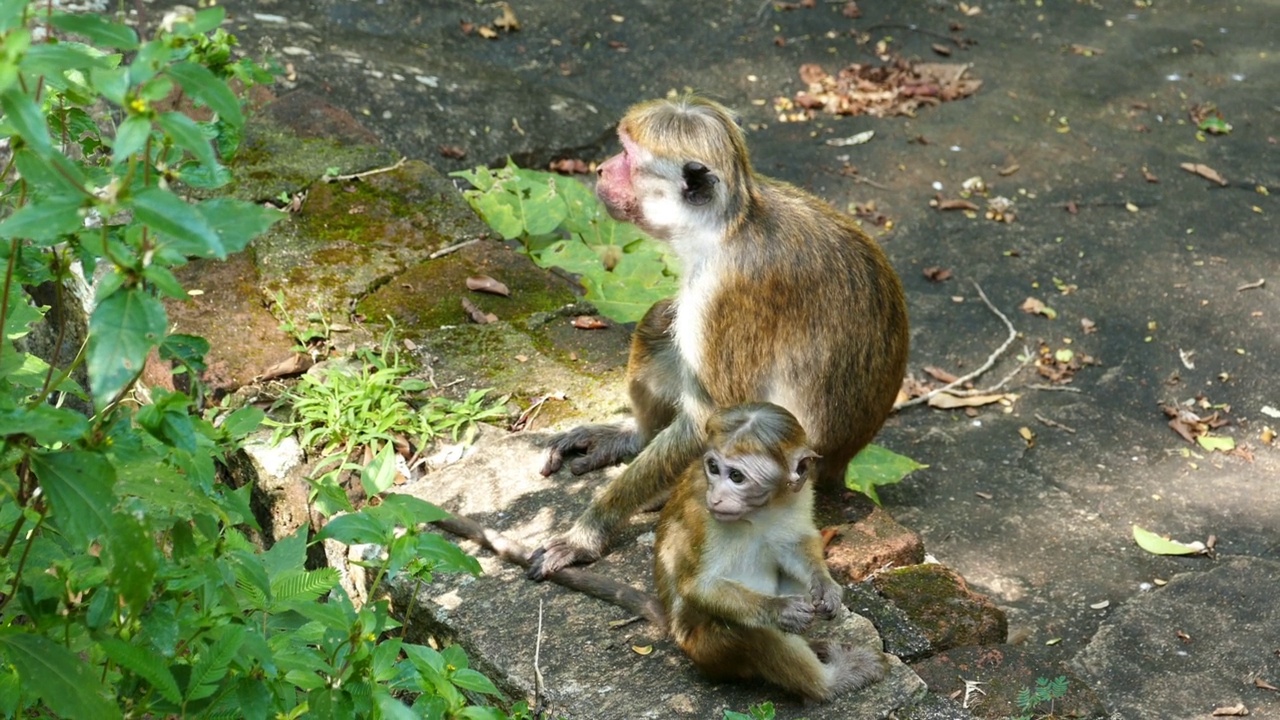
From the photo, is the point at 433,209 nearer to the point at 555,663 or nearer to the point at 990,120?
the point at 555,663

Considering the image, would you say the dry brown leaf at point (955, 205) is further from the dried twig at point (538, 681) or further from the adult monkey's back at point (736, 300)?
the dried twig at point (538, 681)

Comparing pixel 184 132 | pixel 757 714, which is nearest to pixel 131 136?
pixel 184 132

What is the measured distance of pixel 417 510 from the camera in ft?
9.81

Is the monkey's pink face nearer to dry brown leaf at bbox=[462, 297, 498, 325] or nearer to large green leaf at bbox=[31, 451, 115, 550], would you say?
dry brown leaf at bbox=[462, 297, 498, 325]

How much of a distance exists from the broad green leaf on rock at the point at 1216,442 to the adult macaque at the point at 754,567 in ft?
11.7

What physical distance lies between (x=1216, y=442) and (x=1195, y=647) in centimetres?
189

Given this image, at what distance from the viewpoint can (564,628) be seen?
418 cm

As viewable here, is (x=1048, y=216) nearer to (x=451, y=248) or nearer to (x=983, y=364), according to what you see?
(x=983, y=364)

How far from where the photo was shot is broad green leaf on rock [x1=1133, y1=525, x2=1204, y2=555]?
585 cm

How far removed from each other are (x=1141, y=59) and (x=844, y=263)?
7.50 m

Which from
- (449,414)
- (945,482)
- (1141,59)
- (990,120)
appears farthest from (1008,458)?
(1141,59)

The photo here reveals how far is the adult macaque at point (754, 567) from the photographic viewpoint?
3.69m

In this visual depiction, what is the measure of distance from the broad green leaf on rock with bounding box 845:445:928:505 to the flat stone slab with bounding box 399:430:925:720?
111cm

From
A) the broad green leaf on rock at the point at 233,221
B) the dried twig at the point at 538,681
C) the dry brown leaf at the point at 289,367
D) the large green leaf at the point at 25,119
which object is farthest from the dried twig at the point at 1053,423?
the large green leaf at the point at 25,119
